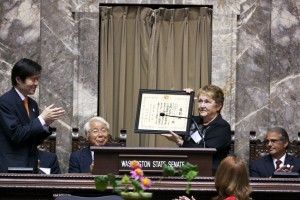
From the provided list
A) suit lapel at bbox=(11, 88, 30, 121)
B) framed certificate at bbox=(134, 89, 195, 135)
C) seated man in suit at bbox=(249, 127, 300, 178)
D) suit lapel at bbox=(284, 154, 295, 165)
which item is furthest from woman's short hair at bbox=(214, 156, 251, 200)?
suit lapel at bbox=(284, 154, 295, 165)

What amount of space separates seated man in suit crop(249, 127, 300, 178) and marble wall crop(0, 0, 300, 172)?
1.04 m

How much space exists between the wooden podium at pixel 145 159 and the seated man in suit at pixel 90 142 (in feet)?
5.97

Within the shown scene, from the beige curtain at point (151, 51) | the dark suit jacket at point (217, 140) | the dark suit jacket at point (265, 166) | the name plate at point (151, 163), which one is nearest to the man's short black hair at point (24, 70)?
the name plate at point (151, 163)

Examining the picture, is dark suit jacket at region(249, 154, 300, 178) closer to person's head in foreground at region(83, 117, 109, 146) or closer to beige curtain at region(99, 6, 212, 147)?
person's head in foreground at region(83, 117, 109, 146)

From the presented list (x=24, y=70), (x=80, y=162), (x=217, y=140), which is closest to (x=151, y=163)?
(x=217, y=140)

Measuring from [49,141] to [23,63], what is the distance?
2.55 m

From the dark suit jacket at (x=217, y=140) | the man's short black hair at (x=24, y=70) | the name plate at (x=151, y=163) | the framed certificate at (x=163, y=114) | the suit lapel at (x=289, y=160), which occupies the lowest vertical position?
the suit lapel at (x=289, y=160)

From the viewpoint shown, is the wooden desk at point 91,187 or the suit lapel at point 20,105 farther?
the suit lapel at point 20,105

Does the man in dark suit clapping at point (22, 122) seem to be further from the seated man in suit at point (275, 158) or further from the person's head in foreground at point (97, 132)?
the seated man in suit at point (275, 158)

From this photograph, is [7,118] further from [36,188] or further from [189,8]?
[189,8]

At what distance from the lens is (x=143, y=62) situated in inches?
511

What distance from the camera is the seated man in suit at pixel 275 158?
1118 cm

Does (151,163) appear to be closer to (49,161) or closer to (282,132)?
(49,161)

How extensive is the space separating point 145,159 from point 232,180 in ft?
5.57
